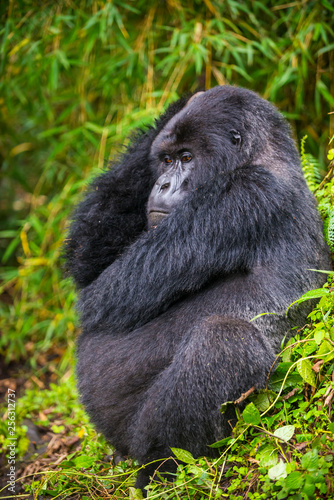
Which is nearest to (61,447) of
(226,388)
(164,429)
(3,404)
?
(3,404)

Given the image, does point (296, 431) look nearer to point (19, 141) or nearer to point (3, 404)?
point (3, 404)

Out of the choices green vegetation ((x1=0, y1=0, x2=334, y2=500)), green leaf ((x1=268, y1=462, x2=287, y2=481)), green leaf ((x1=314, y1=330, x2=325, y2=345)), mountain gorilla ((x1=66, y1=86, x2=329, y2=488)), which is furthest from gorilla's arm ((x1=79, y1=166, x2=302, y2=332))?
green leaf ((x1=268, y1=462, x2=287, y2=481))

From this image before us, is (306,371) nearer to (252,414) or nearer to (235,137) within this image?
(252,414)

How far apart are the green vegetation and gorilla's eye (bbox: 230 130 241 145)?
63 centimetres

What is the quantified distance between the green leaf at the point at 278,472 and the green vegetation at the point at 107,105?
29 cm

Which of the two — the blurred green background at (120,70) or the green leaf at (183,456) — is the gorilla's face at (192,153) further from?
the blurred green background at (120,70)

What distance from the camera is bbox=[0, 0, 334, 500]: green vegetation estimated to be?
96.7 inches

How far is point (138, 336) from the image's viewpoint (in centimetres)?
241

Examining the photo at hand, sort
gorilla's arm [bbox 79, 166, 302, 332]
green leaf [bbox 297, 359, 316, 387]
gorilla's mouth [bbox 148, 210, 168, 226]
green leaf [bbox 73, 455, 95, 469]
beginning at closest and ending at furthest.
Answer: green leaf [bbox 297, 359, 316, 387] < gorilla's arm [bbox 79, 166, 302, 332] < green leaf [bbox 73, 455, 95, 469] < gorilla's mouth [bbox 148, 210, 168, 226]

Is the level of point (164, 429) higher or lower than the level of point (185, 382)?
lower

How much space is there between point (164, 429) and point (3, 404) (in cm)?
227

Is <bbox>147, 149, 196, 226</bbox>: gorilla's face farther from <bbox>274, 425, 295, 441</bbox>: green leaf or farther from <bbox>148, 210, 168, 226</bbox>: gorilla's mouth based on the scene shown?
<bbox>274, 425, 295, 441</bbox>: green leaf

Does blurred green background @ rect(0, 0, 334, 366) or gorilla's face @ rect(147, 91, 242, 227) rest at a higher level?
blurred green background @ rect(0, 0, 334, 366)

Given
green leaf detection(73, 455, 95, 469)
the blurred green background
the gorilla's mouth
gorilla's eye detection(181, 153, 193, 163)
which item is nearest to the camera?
green leaf detection(73, 455, 95, 469)
